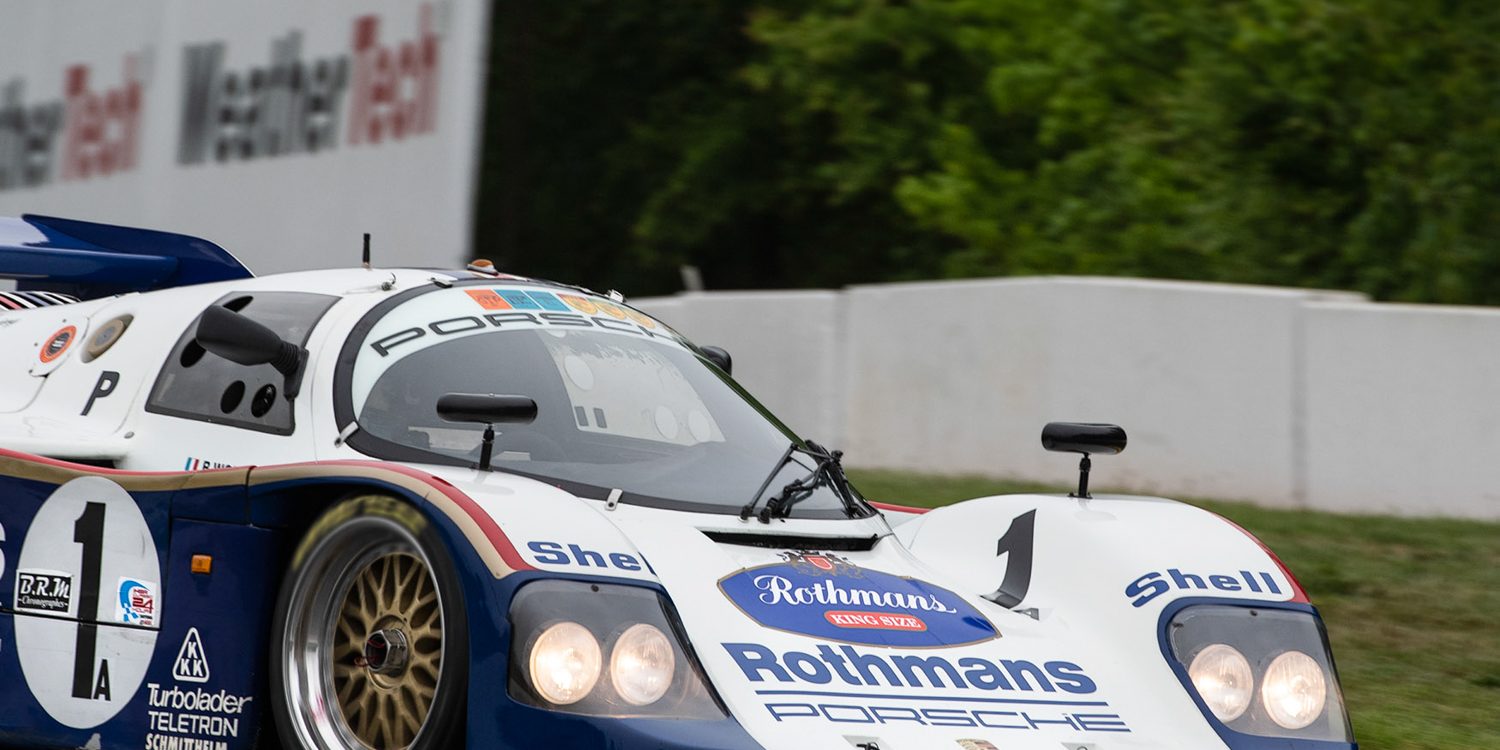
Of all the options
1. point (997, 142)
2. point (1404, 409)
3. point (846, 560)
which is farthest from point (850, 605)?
point (997, 142)

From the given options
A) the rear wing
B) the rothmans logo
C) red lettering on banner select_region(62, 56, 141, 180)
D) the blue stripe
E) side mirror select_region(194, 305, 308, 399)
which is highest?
red lettering on banner select_region(62, 56, 141, 180)

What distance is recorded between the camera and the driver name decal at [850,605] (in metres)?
3.97

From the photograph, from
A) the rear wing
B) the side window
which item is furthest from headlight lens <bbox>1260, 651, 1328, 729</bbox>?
the rear wing

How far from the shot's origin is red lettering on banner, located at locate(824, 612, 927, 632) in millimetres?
4020

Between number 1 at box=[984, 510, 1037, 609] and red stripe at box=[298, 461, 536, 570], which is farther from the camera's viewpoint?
number 1 at box=[984, 510, 1037, 609]

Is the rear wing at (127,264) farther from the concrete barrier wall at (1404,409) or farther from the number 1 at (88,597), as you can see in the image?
the concrete barrier wall at (1404,409)

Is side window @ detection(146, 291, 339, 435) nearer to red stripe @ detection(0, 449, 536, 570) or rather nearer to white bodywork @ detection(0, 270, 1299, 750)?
white bodywork @ detection(0, 270, 1299, 750)

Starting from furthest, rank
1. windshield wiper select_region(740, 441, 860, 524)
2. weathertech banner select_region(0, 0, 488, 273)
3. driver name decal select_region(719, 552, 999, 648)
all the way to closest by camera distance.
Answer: weathertech banner select_region(0, 0, 488, 273) → windshield wiper select_region(740, 441, 860, 524) → driver name decal select_region(719, 552, 999, 648)

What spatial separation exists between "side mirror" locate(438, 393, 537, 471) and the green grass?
267 centimetres

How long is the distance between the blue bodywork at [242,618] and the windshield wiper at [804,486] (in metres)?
0.83

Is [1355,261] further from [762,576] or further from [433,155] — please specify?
[762,576]

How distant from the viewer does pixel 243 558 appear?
4.01 metres

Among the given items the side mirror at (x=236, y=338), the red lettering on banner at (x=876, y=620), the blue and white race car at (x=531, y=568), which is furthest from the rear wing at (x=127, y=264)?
the red lettering on banner at (x=876, y=620)

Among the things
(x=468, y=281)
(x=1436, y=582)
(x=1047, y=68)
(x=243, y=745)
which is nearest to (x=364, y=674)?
(x=243, y=745)
